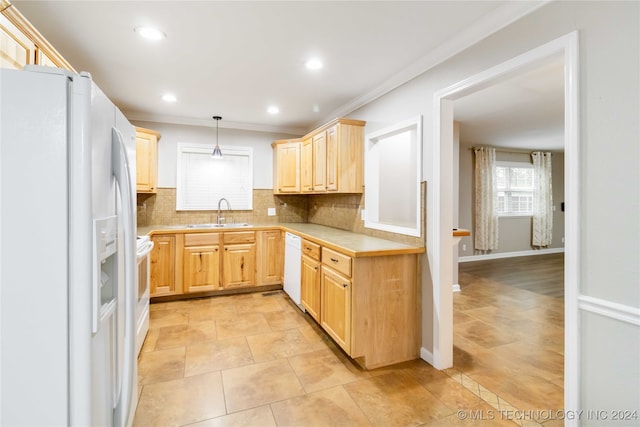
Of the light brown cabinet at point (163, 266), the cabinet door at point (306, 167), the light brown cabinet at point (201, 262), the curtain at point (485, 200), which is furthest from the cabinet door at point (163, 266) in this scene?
the curtain at point (485, 200)

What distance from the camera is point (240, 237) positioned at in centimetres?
412

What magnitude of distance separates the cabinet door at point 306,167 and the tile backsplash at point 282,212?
393mm

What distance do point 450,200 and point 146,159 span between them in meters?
3.59

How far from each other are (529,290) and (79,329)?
17.2ft

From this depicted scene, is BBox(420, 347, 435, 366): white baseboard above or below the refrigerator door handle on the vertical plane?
below

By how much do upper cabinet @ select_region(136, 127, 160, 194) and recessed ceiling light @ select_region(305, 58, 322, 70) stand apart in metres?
2.42

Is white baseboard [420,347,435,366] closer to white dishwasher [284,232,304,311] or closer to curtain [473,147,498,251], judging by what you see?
white dishwasher [284,232,304,311]

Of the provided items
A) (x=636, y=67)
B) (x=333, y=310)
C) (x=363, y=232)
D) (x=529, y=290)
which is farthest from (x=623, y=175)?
(x=529, y=290)

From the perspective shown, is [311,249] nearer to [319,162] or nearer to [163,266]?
[319,162]

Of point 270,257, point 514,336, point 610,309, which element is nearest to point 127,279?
point 610,309

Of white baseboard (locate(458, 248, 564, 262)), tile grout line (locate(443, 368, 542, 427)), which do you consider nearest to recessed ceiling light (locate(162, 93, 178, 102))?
tile grout line (locate(443, 368, 542, 427))

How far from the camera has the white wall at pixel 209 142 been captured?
4.34 metres

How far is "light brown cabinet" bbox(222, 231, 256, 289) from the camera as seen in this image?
13.3 feet

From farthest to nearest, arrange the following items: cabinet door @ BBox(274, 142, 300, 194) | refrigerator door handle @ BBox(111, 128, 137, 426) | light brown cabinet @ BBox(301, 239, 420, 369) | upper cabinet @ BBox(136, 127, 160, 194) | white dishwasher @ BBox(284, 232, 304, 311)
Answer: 1. cabinet door @ BBox(274, 142, 300, 194)
2. upper cabinet @ BBox(136, 127, 160, 194)
3. white dishwasher @ BBox(284, 232, 304, 311)
4. light brown cabinet @ BBox(301, 239, 420, 369)
5. refrigerator door handle @ BBox(111, 128, 137, 426)
